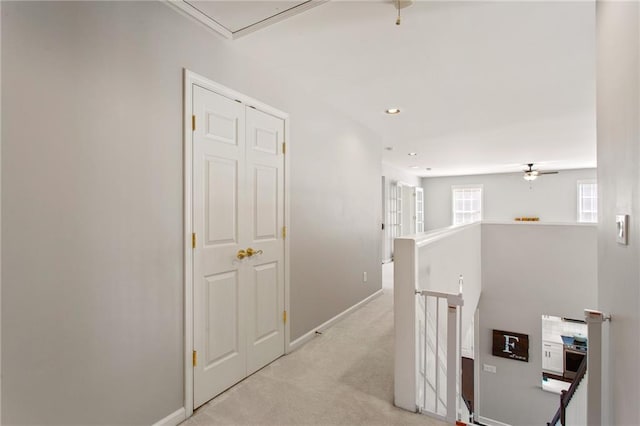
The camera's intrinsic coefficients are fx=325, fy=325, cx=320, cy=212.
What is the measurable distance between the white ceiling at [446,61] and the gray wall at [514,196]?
5.84 meters

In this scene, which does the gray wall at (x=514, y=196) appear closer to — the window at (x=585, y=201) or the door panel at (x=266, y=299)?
the window at (x=585, y=201)

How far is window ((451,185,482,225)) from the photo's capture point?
35.6 ft

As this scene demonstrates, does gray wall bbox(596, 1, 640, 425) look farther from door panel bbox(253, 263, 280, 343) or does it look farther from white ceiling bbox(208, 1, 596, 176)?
door panel bbox(253, 263, 280, 343)

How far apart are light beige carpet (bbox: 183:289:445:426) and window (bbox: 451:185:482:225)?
8.91 m

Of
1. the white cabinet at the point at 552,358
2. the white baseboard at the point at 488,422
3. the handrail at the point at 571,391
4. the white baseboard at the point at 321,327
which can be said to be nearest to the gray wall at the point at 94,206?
the white baseboard at the point at 321,327

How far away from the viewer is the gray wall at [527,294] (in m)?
5.51

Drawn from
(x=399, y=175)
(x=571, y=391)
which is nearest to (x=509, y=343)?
(x=571, y=391)

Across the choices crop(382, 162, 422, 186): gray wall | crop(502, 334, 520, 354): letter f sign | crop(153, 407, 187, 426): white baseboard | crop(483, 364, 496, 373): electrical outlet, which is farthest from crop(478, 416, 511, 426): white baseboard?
crop(153, 407, 187, 426): white baseboard

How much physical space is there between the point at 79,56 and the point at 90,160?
48cm

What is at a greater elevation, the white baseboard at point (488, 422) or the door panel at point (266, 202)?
the door panel at point (266, 202)

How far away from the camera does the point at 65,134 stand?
4.87 feet

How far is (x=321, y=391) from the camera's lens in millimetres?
2355

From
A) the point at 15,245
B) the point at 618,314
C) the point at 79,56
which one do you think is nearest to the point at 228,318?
the point at 15,245

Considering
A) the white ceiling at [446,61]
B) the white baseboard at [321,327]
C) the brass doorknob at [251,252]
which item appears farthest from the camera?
the white baseboard at [321,327]
